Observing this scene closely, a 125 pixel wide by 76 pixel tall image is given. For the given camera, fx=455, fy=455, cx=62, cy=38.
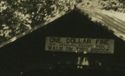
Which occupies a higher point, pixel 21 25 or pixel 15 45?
pixel 15 45

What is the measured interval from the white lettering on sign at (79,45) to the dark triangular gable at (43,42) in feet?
0.45

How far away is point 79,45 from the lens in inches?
528

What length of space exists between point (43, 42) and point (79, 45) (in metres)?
1.09

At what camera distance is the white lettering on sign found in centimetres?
1331

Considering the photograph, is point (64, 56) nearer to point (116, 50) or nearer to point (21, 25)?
point (116, 50)

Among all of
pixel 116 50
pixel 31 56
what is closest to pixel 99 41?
pixel 116 50

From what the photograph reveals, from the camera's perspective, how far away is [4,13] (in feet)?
91.9

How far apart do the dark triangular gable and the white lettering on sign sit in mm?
138

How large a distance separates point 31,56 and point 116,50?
256 centimetres

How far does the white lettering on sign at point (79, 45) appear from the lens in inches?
524

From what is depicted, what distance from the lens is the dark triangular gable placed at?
13383 mm

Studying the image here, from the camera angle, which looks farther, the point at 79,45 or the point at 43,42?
the point at 43,42

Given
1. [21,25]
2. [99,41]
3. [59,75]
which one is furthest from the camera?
[21,25]

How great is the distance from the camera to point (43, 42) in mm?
13586
